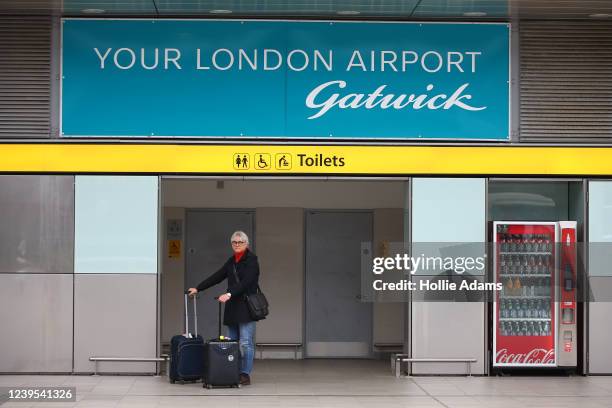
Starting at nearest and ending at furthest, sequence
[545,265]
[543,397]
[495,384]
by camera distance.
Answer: [543,397] → [495,384] → [545,265]

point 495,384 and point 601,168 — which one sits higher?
point 601,168

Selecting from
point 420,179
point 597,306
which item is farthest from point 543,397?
point 420,179

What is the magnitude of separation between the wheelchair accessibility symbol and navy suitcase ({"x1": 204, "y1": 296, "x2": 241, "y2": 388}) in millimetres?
2194

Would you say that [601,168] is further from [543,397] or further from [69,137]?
[69,137]

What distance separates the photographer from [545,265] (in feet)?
43.6

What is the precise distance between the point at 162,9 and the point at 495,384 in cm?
592

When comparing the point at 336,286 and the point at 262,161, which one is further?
the point at 336,286

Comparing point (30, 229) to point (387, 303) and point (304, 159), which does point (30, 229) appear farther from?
point (387, 303)

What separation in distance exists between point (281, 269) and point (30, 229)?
4.12 metres

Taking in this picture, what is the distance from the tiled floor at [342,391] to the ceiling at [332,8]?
438 cm

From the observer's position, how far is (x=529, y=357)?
13.2 m

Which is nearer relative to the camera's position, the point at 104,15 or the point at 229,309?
the point at 229,309

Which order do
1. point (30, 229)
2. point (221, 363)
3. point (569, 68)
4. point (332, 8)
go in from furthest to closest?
point (569, 68) < point (30, 229) < point (332, 8) < point (221, 363)

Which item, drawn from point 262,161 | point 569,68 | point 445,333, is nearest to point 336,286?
point 445,333
